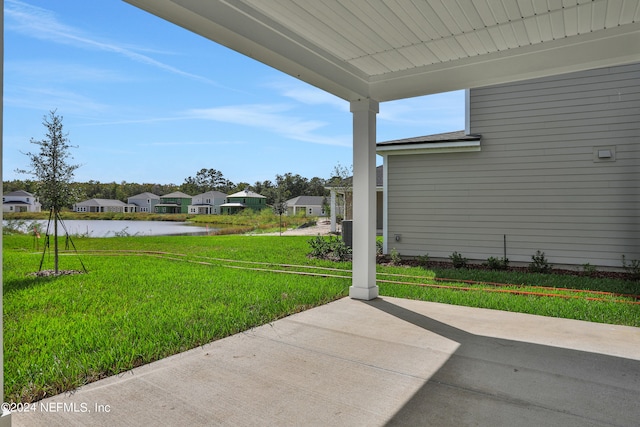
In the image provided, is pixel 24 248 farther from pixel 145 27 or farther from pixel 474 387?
pixel 474 387

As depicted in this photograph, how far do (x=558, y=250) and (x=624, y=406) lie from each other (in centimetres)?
603

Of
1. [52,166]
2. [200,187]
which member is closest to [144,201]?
[200,187]

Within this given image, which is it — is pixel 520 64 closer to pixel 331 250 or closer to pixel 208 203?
pixel 331 250

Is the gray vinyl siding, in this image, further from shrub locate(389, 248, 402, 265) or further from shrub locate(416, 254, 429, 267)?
shrub locate(389, 248, 402, 265)

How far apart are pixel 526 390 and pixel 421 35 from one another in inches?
124

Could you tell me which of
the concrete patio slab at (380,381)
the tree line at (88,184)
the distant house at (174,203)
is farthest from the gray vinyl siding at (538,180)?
the distant house at (174,203)

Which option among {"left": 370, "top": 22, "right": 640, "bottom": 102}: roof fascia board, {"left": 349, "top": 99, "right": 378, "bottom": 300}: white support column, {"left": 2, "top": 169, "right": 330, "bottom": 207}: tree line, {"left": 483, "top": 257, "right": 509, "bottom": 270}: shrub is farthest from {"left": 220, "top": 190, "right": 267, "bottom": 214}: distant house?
{"left": 370, "top": 22, "right": 640, "bottom": 102}: roof fascia board

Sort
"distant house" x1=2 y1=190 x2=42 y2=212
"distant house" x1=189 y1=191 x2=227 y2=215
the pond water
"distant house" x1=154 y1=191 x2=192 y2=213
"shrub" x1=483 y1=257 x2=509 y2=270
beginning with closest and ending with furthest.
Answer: "distant house" x1=2 y1=190 x2=42 y2=212, "shrub" x1=483 y1=257 x2=509 y2=270, the pond water, "distant house" x1=154 y1=191 x2=192 y2=213, "distant house" x1=189 y1=191 x2=227 y2=215

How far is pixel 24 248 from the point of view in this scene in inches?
397

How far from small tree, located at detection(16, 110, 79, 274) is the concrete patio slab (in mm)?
5712

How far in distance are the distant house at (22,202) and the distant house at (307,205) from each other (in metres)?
15.1

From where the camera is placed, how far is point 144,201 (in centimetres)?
1543

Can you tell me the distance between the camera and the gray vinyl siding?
7.30 meters

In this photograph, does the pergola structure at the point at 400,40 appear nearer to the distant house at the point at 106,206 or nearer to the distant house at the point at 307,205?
the distant house at the point at 106,206
